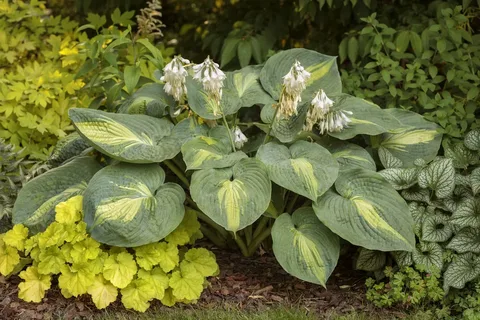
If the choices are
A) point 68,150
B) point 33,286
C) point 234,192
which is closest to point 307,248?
point 234,192

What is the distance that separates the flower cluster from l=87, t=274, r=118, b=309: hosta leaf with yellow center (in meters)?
1.22

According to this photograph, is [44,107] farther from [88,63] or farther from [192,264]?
[192,264]

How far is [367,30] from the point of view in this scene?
4316 millimetres

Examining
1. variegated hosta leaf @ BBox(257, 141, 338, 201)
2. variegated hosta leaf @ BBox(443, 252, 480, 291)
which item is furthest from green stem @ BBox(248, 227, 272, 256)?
variegated hosta leaf @ BBox(443, 252, 480, 291)

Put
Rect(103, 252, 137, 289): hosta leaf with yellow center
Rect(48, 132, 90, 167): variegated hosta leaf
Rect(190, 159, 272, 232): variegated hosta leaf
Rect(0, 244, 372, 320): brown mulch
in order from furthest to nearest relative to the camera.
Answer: Rect(48, 132, 90, 167): variegated hosta leaf → Rect(0, 244, 372, 320): brown mulch → Rect(103, 252, 137, 289): hosta leaf with yellow center → Rect(190, 159, 272, 232): variegated hosta leaf

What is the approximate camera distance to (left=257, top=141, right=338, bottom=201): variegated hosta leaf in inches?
131

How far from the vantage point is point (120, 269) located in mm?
3373

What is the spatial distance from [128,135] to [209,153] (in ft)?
1.44

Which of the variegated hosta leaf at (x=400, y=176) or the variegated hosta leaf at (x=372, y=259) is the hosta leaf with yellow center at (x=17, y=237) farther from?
the variegated hosta leaf at (x=400, y=176)

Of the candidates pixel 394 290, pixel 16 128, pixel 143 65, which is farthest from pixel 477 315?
pixel 16 128

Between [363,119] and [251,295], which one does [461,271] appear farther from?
[251,295]

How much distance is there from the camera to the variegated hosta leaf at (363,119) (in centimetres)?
369

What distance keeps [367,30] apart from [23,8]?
264 centimetres

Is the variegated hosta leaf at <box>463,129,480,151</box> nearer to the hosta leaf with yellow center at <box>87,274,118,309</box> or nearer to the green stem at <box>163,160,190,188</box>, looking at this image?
the green stem at <box>163,160,190,188</box>
